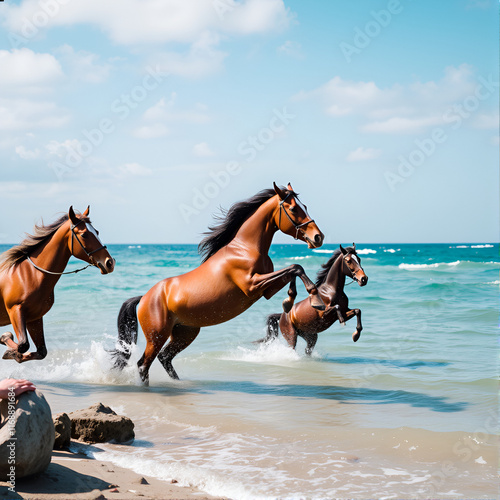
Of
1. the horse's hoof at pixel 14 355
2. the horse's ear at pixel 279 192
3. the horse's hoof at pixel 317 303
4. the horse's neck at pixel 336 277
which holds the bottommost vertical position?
the horse's hoof at pixel 14 355

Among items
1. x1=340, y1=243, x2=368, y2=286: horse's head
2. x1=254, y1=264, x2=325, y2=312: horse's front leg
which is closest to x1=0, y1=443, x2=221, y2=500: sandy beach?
x1=254, y1=264, x2=325, y2=312: horse's front leg

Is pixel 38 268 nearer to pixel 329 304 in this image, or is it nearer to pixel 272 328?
pixel 329 304

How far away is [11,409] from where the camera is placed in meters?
3.40

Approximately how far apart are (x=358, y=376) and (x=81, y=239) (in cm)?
429

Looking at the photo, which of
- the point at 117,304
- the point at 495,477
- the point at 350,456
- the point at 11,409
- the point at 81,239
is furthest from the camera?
the point at 117,304

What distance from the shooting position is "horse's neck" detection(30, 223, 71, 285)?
19.2ft

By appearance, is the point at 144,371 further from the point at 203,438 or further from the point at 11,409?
the point at 11,409

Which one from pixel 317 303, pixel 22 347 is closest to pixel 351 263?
pixel 317 303

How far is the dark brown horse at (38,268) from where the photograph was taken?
565 cm

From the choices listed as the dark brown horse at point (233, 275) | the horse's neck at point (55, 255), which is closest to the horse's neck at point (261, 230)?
the dark brown horse at point (233, 275)

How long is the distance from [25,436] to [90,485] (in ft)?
1.58

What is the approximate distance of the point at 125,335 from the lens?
7.33m

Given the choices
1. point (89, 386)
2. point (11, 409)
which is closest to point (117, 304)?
point (89, 386)

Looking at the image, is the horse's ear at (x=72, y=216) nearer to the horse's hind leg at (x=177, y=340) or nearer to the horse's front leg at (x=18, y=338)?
the horse's front leg at (x=18, y=338)
